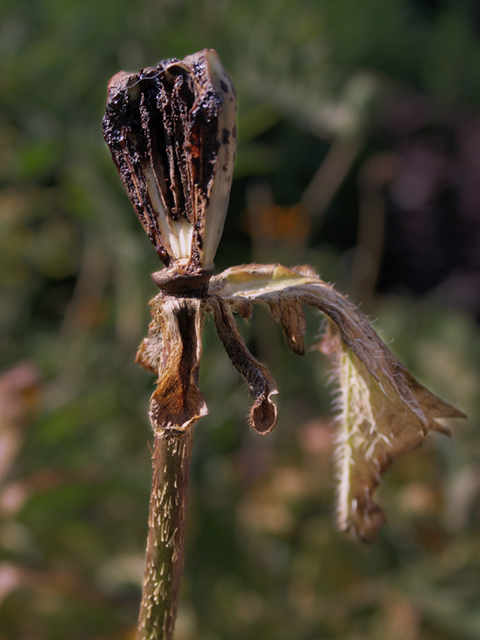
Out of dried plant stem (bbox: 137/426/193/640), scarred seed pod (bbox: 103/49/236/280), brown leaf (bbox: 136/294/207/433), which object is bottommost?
dried plant stem (bbox: 137/426/193/640)

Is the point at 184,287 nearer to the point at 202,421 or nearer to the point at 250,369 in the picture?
the point at 250,369

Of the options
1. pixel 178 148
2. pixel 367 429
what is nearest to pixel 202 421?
pixel 367 429

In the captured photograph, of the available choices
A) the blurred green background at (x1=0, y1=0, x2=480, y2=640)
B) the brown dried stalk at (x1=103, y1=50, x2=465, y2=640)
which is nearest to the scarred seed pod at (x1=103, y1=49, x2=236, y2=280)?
the brown dried stalk at (x1=103, y1=50, x2=465, y2=640)

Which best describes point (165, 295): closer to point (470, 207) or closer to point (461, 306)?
point (461, 306)

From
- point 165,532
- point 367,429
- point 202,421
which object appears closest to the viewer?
point 165,532

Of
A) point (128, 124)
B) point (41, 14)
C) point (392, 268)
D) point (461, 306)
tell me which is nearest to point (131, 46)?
point (41, 14)

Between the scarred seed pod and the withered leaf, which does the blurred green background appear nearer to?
the withered leaf
